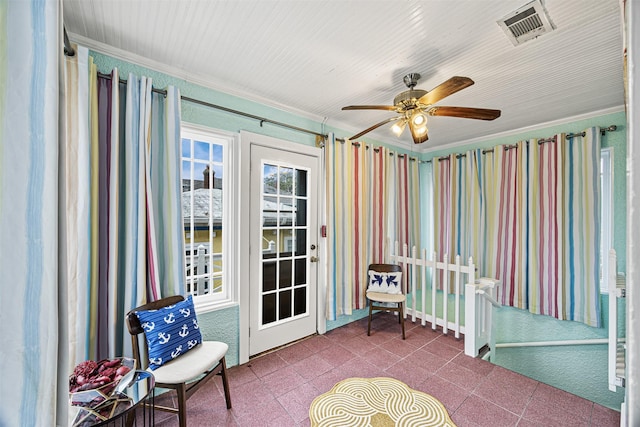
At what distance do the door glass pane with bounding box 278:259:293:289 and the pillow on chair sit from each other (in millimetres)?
1108

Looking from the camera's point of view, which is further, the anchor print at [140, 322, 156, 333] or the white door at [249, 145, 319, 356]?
the white door at [249, 145, 319, 356]

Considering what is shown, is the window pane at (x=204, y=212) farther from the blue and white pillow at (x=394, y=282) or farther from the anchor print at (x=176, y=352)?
the blue and white pillow at (x=394, y=282)

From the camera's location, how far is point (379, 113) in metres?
2.91

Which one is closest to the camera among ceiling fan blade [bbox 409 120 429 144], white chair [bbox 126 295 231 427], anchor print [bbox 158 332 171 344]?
white chair [bbox 126 295 231 427]

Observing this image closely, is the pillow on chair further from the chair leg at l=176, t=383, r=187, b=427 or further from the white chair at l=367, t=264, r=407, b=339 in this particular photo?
the chair leg at l=176, t=383, r=187, b=427

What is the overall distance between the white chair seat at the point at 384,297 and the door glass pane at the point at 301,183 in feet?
4.92

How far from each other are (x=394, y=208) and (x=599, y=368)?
2723mm

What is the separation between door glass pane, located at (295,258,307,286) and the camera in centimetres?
287

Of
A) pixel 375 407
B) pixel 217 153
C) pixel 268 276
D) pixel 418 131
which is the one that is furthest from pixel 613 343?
pixel 217 153

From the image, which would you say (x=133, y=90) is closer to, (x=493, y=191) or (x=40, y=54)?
(x=40, y=54)

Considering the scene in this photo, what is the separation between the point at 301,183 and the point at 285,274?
1032 mm

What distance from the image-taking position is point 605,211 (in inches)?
107

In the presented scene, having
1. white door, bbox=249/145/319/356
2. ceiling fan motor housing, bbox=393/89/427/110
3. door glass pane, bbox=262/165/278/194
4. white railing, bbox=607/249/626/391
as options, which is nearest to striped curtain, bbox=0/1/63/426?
ceiling fan motor housing, bbox=393/89/427/110

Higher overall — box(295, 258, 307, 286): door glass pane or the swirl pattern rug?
box(295, 258, 307, 286): door glass pane
